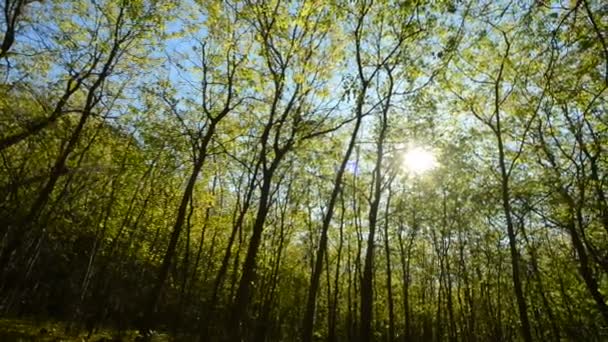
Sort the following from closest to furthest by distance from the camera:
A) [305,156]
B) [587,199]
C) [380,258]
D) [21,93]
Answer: [21,93] → [587,199] → [305,156] → [380,258]

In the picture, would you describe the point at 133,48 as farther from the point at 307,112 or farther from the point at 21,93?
the point at 307,112

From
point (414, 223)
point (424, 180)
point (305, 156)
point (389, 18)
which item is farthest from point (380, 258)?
point (389, 18)

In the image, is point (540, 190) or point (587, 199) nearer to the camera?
point (587, 199)

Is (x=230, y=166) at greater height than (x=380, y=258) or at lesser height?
greater

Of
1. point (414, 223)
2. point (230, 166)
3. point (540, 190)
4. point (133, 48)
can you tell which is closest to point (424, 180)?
point (414, 223)

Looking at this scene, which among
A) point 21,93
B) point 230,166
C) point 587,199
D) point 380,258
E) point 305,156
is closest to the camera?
point 21,93

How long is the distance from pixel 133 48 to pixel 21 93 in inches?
279

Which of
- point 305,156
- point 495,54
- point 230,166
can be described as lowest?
point 305,156

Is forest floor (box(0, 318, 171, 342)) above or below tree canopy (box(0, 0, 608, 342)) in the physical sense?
below

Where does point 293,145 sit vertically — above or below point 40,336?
above

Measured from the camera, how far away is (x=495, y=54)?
54.6ft

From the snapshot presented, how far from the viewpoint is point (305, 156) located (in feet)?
61.3

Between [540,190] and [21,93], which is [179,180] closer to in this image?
[21,93]

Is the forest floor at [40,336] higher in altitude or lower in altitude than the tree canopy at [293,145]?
lower
